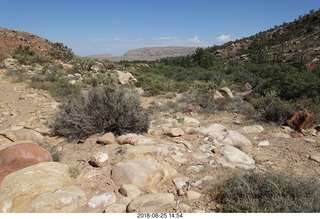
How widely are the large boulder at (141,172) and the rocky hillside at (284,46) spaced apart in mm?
21700

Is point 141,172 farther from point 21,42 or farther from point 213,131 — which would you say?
point 21,42

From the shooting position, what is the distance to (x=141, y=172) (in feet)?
11.6

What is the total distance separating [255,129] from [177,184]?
3.80 m

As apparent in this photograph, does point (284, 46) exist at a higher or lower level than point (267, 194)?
higher

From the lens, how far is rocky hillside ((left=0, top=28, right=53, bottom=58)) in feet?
68.0

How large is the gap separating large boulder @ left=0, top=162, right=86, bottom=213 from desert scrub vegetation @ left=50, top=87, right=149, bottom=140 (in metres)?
1.77

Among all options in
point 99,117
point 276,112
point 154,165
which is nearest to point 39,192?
Answer: point 154,165

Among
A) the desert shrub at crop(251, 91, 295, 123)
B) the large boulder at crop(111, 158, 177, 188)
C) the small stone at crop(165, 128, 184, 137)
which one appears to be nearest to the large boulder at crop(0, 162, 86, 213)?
the large boulder at crop(111, 158, 177, 188)

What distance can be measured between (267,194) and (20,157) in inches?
115

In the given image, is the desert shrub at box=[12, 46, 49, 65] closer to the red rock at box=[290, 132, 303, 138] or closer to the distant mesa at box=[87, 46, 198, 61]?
the red rock at box=[290, 132, 303, 138]

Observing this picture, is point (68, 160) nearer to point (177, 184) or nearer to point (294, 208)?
point (177, 184)

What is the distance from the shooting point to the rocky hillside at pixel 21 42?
68.0 feet

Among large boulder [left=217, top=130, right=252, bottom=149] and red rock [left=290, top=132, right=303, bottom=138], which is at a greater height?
large boulder [left=217, top=130, right=252, bottom=149]

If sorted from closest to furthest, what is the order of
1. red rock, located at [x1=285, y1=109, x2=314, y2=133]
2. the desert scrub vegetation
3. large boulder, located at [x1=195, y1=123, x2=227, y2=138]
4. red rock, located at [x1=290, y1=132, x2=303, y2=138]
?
the desert scrub vegetation, large boulder, located at [x1=195, y1=123, x2=227, y2=138], red rock, located at [x1=290, y1=132, x2=303, y2=138], red rock, located at [x1=285, y1=109, x2=314, y2=133]
